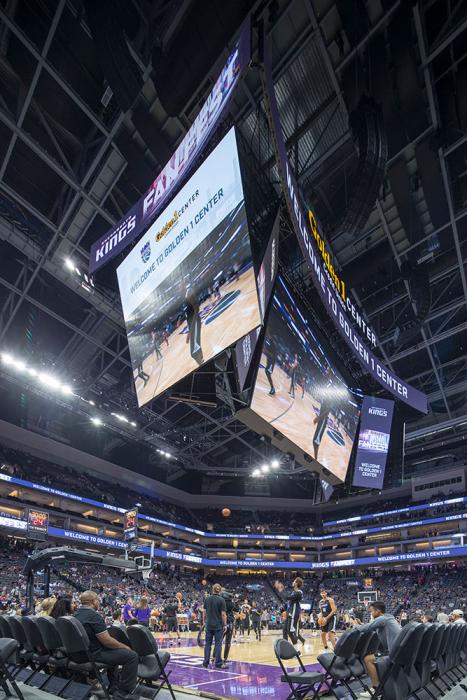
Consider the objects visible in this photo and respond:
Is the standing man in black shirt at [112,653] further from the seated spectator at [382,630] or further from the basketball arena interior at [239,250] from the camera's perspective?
the seated spectator at [382,630]

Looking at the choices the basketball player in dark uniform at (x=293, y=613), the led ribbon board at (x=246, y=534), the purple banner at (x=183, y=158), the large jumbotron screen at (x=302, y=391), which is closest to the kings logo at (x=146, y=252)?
the purple banner at (x=183, y=158)

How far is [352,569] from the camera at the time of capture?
131 ft

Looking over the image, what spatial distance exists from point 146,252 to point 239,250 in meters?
2.42

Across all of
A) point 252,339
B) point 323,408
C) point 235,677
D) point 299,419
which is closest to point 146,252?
point 252,339

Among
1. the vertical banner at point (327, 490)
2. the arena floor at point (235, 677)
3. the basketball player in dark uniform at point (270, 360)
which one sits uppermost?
the basketball player in dark uniform at point (270, 360)

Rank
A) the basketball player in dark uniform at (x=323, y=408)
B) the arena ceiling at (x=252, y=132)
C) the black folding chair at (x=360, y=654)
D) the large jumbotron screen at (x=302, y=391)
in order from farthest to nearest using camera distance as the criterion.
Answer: the basketball player in dark uniform at (x=323, y=408) → the arena ceiling at (x=252, y=132) → the large jumbotron screen at (x=302, y=391) → the black folding chair at (x=360, y=654)

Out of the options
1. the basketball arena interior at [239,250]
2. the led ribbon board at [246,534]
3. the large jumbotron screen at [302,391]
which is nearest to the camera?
the basketball arena interior at [239,250]

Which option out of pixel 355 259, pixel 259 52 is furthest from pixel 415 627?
pixel 355 259

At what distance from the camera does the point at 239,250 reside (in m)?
5.93

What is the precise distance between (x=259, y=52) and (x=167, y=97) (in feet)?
12.3

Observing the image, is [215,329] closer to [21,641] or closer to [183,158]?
[183,158]

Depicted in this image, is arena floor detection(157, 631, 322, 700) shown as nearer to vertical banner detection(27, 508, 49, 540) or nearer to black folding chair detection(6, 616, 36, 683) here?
black folding chair detection(6, 616, 36, 683)

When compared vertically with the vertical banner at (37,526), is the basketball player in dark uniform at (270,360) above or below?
above

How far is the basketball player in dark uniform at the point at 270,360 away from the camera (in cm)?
730
